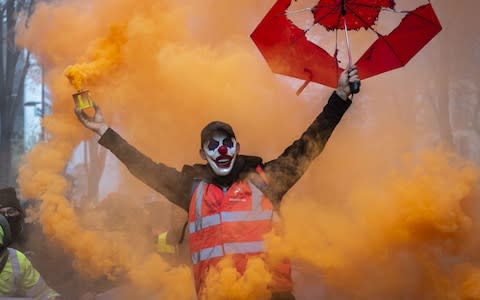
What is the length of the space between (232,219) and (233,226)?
42mm

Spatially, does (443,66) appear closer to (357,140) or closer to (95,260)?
(357,140)

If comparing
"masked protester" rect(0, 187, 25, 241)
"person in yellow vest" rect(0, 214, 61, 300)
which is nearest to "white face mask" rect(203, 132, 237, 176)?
"person in yellow vest" rect(0, 214, 61, 300)

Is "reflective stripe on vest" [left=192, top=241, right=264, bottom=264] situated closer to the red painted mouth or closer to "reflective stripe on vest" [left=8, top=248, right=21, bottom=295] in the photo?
the red painted mouth

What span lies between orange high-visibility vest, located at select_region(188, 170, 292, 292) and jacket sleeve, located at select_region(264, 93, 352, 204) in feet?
0.38

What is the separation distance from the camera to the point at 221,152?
4309mm

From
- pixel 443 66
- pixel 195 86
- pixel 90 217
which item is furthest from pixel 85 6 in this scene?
pixel 443 66

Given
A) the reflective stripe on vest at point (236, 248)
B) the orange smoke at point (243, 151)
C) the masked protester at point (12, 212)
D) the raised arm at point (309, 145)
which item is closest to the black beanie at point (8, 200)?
the masked protester at point (12, 212)

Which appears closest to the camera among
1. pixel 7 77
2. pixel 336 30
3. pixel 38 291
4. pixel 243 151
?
pixel 336 30

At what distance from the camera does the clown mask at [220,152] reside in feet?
14.1

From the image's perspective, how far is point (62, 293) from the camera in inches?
223

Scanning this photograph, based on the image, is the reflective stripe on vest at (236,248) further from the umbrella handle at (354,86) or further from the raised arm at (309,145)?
the umbrella handle at (354,86)

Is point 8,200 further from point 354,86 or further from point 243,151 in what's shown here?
point 354,86

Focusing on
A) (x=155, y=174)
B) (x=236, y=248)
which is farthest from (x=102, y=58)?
(x=236, y=248)

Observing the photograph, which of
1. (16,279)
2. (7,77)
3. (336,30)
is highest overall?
(7,77)
